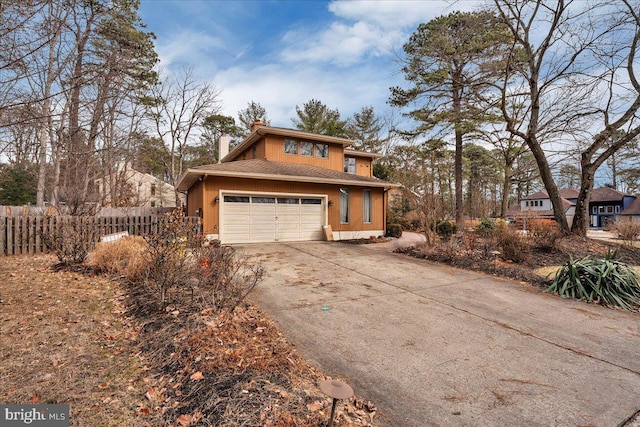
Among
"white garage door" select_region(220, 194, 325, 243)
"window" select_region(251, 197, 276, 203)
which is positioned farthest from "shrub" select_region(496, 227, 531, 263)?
"window" select_region(251, 197, 276, 203)

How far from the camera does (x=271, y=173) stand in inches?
451

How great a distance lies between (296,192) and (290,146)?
3525 millimetres

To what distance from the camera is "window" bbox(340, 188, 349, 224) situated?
13.6 metres

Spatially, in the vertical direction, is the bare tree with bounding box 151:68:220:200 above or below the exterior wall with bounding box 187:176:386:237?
above

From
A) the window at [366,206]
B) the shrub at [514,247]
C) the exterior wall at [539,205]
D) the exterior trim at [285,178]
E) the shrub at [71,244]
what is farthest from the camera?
the exterior wall at [539,205]

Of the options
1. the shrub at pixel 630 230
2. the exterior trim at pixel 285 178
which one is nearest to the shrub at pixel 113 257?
the exterior trim at pixel 285 178

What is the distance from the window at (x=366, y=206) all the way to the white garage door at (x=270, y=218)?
234 cm

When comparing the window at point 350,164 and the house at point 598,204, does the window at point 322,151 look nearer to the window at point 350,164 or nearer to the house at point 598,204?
the window at point 350,164

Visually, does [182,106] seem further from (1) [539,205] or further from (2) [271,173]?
(1) [539,205]

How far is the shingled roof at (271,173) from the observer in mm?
10555

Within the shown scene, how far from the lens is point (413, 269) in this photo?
7.67m

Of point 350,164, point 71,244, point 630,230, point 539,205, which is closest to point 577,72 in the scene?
point 630,230

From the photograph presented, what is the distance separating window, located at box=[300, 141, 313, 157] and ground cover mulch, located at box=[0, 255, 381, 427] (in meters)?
11.8

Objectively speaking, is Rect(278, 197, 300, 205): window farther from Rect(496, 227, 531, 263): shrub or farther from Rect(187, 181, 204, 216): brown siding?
Rect(496, 227, 531, 263): shrub
